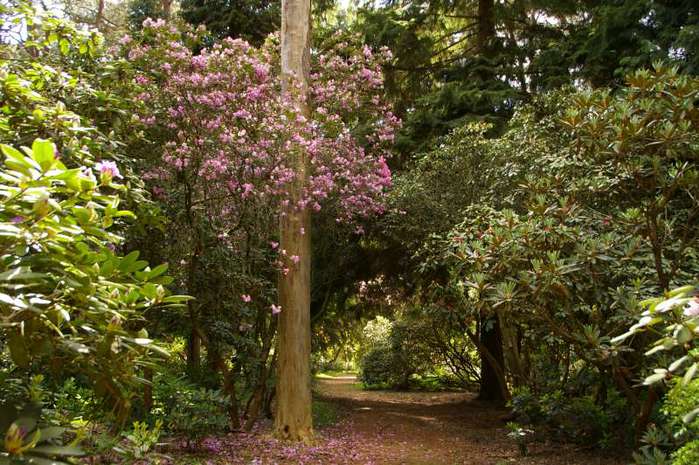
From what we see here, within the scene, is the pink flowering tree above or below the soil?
above

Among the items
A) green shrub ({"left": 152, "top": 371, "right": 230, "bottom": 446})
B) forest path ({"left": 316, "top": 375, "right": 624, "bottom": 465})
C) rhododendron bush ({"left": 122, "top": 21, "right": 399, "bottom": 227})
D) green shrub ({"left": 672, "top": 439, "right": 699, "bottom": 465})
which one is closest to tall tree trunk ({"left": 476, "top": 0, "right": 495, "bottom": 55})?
rhododendron bush ({"left": 122, "top": 21, "right": 399, "bottom": 227})

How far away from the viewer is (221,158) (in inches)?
229

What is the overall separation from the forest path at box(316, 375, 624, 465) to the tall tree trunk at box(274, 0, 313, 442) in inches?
37.9

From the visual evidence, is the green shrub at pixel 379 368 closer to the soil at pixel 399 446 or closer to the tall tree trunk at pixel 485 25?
the soil at pixel 399 446

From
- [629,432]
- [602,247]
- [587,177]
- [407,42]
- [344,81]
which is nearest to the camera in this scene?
[602,247]

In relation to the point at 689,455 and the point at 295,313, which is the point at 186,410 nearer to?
the point at 295,313

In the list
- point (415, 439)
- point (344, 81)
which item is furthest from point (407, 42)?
point (415, 439)

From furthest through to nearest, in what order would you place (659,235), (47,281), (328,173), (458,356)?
(458,356), (328,173), (659,235), (47,281)

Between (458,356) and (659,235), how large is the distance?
10538mm

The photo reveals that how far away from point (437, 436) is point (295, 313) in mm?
3123

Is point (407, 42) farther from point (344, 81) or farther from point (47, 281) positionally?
point (47, 281)

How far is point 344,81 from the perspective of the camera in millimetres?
7617

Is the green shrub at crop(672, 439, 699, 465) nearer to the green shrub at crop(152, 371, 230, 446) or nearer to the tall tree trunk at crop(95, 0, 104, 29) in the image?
the green shrub at crop(152, 371, 230, 446)

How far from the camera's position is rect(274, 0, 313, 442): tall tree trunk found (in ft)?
22.9
